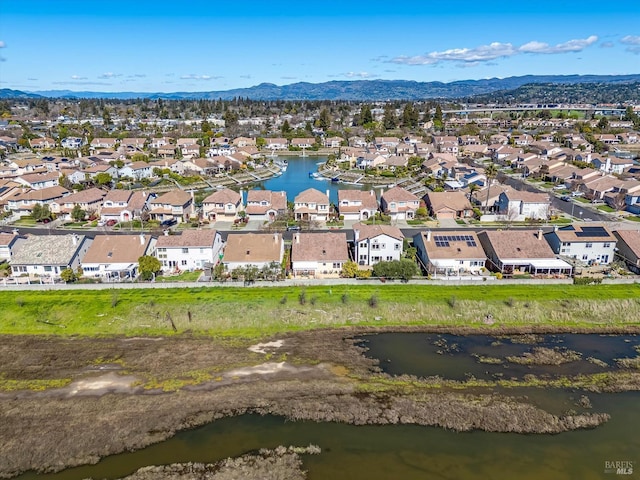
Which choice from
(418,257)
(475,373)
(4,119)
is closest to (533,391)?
(475,373)

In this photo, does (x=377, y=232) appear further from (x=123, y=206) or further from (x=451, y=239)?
(x=123, y=206)

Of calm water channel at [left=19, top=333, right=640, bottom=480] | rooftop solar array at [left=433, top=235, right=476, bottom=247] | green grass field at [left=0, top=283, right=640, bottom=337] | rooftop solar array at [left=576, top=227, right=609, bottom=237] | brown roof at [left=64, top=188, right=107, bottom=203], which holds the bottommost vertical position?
calm water channel at [left=19, top=333, right=640, bottom=480]

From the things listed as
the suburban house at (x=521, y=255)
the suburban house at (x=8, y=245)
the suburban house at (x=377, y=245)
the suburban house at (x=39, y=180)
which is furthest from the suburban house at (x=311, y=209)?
the suburban house at (x=39, y=180)

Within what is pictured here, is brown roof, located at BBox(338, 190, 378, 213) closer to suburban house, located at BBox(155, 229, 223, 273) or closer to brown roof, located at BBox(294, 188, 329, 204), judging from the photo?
brown roof, located at BBox(294, 188, 329, 204)

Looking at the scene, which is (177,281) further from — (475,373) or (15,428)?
(475,373)

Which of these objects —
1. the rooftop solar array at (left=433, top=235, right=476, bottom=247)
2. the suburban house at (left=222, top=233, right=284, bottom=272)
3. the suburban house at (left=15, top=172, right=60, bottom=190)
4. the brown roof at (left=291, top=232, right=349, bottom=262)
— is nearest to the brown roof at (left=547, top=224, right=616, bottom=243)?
the rooftop solar array at (left=433, top=235, right=476, bottom=247)

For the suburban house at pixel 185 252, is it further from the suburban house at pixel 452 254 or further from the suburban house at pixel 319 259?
the suburban house at pixel 452 254

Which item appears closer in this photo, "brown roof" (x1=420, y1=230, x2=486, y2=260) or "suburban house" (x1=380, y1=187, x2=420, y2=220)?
"brown roof" (x1=420, y1=230, x2=486, y2=260)
